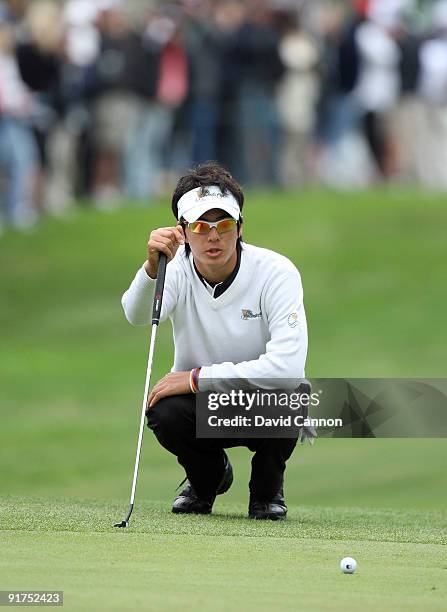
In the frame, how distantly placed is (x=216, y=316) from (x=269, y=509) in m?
0.94

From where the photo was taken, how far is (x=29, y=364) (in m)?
18.9

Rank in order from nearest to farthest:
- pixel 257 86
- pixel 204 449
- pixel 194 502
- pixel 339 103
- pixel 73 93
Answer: pixel 204 449
pixel 194 502
pixel 73 93
pixel 257 86
pixel 339 103

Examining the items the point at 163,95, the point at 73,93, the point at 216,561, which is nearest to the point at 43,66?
the point at 73,93

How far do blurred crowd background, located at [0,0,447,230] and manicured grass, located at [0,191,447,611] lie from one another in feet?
2.10

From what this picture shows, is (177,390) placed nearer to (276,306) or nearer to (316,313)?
(276,306)

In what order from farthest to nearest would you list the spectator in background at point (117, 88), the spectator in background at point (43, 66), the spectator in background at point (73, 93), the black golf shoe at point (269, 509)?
the spectator in background at point (117, 88) → the spectator in background at point (73, 93) → the spectator in background at point (43, 66) → the black golf shoe at point (269, 509)

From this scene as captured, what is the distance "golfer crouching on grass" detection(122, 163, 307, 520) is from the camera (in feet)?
24.0

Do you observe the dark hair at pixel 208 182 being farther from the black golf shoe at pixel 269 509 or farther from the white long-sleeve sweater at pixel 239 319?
the black golf shoe at pixel 269 509

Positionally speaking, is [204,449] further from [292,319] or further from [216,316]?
[292,319]

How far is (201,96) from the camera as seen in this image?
76.1ft

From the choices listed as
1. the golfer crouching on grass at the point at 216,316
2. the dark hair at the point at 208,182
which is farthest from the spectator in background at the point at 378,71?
the golfer crouching on grass at the point at 216,316

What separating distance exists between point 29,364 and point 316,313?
4075 millimetres

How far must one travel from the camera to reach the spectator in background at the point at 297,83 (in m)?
23.8

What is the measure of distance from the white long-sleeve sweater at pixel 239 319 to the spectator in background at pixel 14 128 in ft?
43.0
